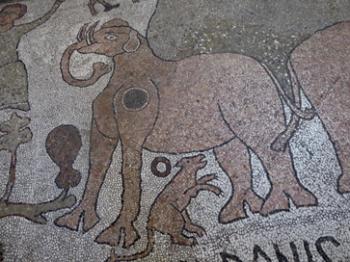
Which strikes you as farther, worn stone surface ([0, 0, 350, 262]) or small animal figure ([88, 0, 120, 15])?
small animal figure ([88, 0, 120, 15])

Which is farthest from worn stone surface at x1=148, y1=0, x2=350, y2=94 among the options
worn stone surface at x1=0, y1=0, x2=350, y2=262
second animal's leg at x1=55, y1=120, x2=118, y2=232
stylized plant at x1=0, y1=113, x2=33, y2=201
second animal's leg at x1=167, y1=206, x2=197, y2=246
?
second animal's leg at x1=167, y1=206, x2=197, y2=246

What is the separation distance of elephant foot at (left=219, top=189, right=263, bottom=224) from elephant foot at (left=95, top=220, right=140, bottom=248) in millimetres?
419

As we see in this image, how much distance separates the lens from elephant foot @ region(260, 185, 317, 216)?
231 centimetres

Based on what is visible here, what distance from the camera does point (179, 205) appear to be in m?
2.37

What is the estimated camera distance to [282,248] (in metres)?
2.18

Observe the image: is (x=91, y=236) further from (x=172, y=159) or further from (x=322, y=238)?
(x=322, y=238)

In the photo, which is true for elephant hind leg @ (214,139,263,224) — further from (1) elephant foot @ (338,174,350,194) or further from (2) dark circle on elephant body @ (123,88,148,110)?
(2) dark circle on elephant body @ (123,88,148,110)

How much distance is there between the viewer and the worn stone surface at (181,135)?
7.49ft

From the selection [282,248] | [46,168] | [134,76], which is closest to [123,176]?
[46,168]

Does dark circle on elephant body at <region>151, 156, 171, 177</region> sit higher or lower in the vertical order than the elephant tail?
lower

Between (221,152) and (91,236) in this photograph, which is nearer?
(91,236)

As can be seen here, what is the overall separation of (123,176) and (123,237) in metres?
0.34

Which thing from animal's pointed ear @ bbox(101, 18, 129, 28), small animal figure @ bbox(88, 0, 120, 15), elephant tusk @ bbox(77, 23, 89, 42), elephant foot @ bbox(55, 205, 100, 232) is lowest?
elephant foot @ bbox(55, 205, 100, 232)

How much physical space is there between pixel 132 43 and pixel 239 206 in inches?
49.6
